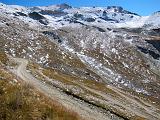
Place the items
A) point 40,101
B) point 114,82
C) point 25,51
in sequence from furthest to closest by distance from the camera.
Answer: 1. point 25,51
2. point 114,82
3. point 40,101

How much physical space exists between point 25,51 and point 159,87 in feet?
264

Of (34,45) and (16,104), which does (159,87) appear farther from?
(16,104)

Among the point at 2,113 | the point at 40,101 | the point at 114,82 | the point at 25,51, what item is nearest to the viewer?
the point at 2,113

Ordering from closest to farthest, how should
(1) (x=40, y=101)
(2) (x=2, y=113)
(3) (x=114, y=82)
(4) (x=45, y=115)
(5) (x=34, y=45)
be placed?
(2) (x=2, y=113) → (4) (x=45, y=115) → (1) (x=40, y=101) → (3) (x=114, y=82) → (5) (x=34, y=45)

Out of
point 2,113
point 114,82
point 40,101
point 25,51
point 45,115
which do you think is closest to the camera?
point 2,113

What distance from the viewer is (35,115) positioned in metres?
14.9

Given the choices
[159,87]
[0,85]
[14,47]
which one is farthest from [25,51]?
[0,85]

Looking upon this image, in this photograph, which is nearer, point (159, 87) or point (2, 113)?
point (2, 113)

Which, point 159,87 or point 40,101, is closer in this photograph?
point 40,101

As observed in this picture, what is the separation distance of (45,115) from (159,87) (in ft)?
597

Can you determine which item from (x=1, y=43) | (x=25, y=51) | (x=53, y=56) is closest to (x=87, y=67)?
(x=53, y=56)

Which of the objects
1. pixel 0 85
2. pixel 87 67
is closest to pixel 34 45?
pixel 87 67

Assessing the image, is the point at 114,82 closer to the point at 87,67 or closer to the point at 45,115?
the point at 87,67

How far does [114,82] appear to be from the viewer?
16700 cm
